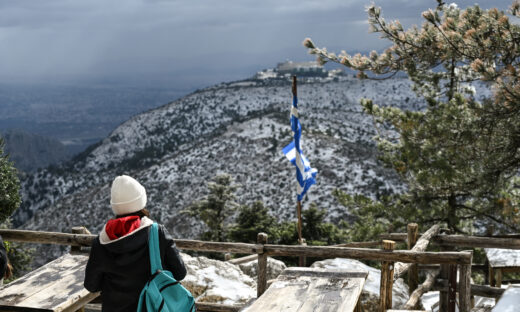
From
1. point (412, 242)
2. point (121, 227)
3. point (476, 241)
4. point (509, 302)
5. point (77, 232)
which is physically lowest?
point (412, 242)

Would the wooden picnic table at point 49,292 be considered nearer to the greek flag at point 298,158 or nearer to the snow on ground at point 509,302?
the snow on ground at point 509,302

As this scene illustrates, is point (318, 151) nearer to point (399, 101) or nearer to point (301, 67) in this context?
point (399, 101)

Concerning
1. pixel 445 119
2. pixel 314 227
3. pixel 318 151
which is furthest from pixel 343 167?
pixel 445 119

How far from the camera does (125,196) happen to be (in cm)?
357

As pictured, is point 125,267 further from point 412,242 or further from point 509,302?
point 412,242

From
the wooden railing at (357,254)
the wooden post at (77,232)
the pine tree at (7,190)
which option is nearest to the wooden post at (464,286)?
the wooden railing at (357,254)

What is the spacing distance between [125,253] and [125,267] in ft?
0.37

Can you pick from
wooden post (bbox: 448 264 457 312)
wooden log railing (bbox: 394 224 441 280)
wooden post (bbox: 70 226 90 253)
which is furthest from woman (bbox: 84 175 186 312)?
wooden post (bbox: 448 264 457 312)

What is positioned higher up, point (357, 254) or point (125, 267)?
point (125, 267)

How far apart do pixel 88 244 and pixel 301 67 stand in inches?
7243

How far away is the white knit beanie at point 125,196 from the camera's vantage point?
3.57 metres

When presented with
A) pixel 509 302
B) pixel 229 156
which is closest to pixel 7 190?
pixel 509 302

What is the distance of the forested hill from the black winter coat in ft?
153

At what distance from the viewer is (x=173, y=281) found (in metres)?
3.62
